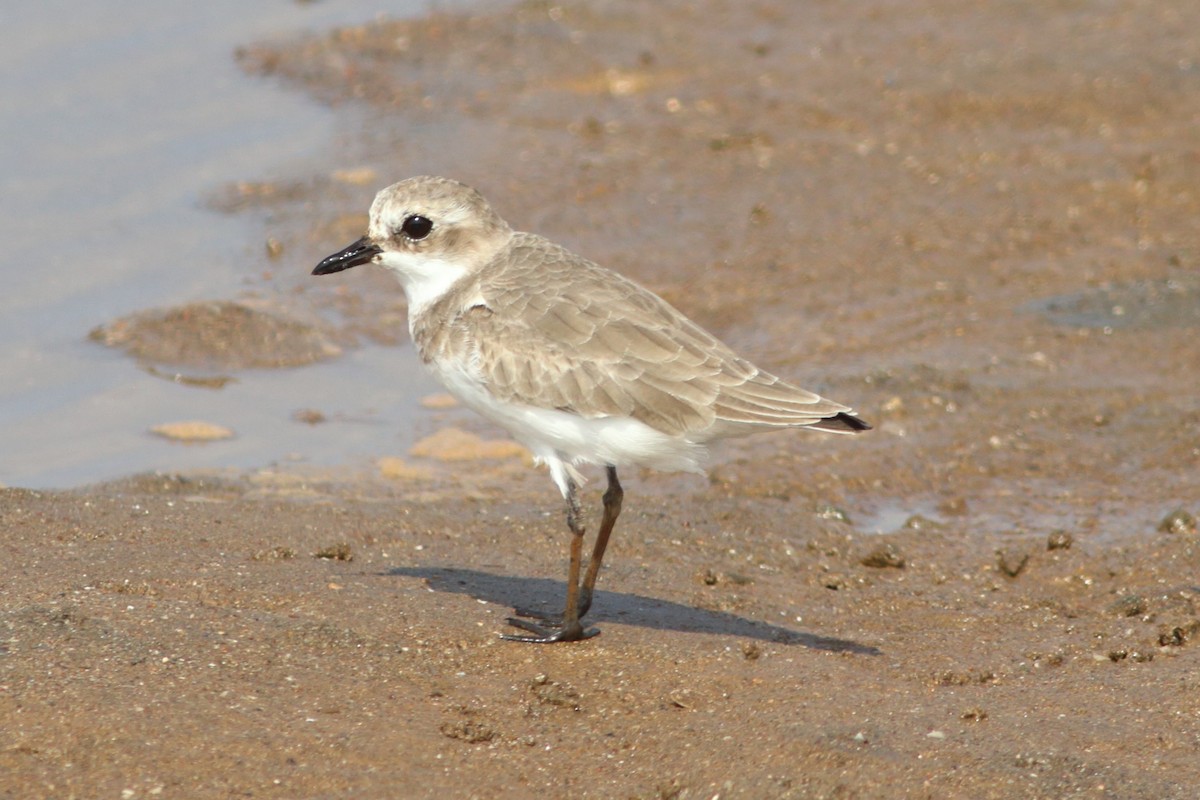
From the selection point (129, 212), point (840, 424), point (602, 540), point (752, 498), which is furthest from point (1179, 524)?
point (129, 212)

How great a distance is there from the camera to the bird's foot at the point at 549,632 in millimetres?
5895

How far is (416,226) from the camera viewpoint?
6.44 metres

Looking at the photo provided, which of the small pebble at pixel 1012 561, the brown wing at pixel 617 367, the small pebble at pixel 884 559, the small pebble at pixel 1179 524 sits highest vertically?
the brown wing at pixel 617 367

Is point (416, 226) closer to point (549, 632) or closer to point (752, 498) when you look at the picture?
point (549, 632)

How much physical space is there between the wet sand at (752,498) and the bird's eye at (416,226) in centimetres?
146

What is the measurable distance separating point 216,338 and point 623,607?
4241 millimetres

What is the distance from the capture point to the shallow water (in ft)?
29.0

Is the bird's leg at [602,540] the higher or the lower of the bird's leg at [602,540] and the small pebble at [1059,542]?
the higher

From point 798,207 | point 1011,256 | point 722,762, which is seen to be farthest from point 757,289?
point 722,762

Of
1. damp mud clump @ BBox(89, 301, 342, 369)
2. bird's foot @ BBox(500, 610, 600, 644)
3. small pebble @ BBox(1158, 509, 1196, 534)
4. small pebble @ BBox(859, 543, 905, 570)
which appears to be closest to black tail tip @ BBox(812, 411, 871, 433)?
bird's foot @ BBox(500, 610, 600, 644)

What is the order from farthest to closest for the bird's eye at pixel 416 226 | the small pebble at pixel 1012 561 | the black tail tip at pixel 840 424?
the small pebble at pixel 1012 561 → the bird's eye at pixel 416 226 → the black tail tip at pixel 840 424

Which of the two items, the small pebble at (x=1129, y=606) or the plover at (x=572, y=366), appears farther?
the small pebble at (x=1129, y=606)

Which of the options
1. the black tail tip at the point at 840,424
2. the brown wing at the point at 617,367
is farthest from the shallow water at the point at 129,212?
the black tail tip at the point at 840,424

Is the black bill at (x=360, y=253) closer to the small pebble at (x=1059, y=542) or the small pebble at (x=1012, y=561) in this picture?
the small pebble at (x=1012, y=561)
